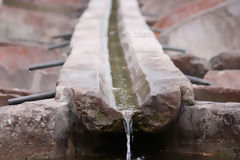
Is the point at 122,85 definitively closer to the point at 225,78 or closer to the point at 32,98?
the point at 32,98

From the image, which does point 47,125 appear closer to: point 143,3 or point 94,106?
point 94,106

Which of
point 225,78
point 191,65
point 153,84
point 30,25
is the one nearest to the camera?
point 153,84

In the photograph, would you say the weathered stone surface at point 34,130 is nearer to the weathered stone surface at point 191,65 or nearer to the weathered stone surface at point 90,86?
the weathered stone surface at point 90,86

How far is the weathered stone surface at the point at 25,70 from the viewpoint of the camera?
6.23 meters

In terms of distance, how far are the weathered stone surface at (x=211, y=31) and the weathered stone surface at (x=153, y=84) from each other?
2.82 metres

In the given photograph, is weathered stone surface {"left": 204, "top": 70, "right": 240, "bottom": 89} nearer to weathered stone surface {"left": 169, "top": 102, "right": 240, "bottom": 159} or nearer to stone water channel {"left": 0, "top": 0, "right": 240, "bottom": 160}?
stone water channel {"left": 0, "top": 0, "right": 240, "bottom": 160}

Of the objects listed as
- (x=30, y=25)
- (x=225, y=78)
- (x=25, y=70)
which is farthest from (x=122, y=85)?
(x=30, y=25)

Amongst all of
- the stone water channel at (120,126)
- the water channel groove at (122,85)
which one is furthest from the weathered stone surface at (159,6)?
the stone water channel at (120,126)

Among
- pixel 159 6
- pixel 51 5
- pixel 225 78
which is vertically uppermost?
pixel 225 78

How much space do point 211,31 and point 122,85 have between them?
4.98 m

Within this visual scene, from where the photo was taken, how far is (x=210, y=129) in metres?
3.57

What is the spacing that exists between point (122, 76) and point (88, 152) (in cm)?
156

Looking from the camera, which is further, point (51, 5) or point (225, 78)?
point (51, 5)

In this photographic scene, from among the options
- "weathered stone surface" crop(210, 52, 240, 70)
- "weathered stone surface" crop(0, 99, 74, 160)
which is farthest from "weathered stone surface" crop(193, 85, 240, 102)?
"weathered stone surface" crop(210, 52, 240, 70)
